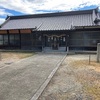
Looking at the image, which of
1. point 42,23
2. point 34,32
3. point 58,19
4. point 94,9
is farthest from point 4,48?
point 94,9

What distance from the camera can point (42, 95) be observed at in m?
4.92

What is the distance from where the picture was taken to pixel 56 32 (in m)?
19.3

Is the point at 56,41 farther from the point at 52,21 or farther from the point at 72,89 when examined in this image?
the point at 72,89

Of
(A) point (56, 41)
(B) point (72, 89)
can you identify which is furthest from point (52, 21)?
(B) point (72, 89)

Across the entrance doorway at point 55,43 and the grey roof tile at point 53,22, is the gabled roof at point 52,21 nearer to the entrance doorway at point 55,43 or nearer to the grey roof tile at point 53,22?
the grey roof tile at point 53,22

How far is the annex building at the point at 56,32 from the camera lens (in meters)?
18.0

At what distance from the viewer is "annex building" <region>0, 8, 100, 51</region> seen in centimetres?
1797

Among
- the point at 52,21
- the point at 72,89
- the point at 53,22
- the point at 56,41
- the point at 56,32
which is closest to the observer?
the point at 72,89

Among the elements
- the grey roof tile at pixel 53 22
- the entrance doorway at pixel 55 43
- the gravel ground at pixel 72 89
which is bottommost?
the gravel ground at pixel 72 89

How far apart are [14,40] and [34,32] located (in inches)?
137

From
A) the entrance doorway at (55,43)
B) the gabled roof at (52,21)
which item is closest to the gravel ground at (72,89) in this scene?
the gabled roof at (52,21)

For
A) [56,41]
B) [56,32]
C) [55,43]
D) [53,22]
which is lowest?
[55,43]

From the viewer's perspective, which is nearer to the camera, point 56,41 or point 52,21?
point 56,41

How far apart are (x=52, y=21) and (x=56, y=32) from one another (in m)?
3.07
